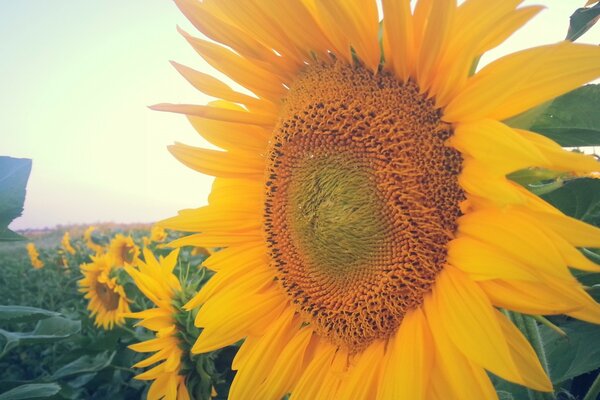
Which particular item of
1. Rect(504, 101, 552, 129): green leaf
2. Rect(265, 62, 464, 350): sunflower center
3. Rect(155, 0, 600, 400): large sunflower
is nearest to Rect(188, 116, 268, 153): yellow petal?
Rect(155, 0, 600, 400): large sunflower

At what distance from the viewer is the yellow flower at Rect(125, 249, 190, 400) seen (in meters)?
2.11

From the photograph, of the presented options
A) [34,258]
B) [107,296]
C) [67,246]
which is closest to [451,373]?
[107,296]

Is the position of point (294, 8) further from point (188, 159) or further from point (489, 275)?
point (489, 275)

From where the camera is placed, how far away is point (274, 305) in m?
1.56

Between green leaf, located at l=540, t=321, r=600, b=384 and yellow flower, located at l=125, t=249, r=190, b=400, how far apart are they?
4.56 ft

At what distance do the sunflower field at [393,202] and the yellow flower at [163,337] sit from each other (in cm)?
42

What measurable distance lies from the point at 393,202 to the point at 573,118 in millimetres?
409

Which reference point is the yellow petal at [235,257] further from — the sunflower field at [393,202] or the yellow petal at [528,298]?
the yellow petal at [528,298]

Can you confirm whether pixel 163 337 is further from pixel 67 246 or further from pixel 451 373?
pixel 67 246

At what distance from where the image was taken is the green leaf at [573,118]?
1060 millimetres

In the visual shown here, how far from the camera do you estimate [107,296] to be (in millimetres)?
4824

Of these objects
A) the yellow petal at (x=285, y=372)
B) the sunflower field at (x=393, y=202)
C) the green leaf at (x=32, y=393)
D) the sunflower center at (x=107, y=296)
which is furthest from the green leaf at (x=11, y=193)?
the sunflower center at (x=107, y=296)

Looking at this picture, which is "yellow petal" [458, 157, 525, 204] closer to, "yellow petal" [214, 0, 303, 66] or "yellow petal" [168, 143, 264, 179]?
"yellow petal" [214, 0, 303, 66]

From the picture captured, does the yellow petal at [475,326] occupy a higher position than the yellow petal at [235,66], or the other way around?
the yellow petal at [235,66]
